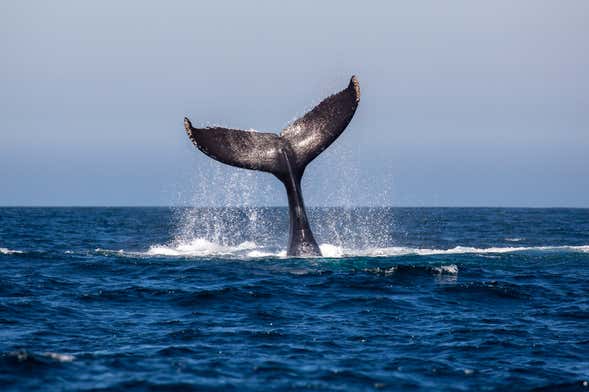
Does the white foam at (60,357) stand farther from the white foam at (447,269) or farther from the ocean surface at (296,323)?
the white foam at (447,269)

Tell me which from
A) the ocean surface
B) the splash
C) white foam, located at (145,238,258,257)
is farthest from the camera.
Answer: white foam, located at (145,238,258,257)

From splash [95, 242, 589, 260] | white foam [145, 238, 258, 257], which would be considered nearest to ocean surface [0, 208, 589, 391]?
splash [95, 242, 589, 260]

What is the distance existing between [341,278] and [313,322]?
11.7 ft

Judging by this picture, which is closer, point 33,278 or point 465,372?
point 465,372

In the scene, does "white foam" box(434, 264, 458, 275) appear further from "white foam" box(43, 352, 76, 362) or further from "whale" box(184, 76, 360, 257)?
"white foam" box(43, 352, 76, 362)

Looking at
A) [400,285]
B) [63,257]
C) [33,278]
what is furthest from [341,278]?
[63,257]

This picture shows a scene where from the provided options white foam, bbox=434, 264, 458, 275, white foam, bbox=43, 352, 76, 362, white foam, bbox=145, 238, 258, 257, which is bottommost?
white foam, bbox=43, 352, 76, 362

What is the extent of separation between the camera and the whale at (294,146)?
651 inches

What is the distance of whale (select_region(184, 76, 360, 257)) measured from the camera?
16.5 m

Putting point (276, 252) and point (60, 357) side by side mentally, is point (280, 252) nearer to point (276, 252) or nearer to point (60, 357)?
point (276, 252)

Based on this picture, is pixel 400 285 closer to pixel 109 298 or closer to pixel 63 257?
pixel 109 298

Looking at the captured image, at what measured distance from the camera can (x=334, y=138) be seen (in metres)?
17.0

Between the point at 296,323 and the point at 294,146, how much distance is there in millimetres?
5836

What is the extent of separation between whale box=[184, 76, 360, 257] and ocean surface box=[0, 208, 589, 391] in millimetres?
721
